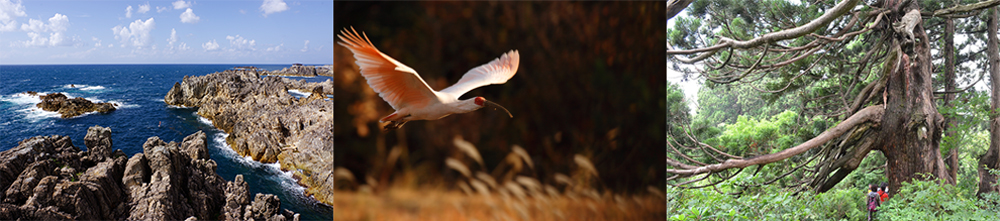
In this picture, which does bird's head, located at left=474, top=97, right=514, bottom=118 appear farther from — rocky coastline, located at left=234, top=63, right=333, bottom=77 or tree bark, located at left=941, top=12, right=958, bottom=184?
rocky coastline, located at left=234, top=63, right=333, bottom=77

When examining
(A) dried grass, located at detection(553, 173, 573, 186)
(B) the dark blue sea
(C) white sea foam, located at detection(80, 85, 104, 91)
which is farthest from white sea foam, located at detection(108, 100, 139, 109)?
(A) dried grass, located at detection(553, 173, 573, 186)

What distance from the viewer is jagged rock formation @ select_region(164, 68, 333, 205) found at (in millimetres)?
10766

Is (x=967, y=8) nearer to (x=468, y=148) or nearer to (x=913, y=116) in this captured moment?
(x=913, y=116)

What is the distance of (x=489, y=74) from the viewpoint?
104 cm

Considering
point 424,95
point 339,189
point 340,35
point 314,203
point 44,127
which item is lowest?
point 314,203

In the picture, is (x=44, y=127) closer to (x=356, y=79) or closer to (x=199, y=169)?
(x=199, y=169)

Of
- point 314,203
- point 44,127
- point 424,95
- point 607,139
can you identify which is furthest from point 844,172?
point 44,127

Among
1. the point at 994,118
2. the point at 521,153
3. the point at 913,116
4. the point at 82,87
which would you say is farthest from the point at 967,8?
the point at 82,87

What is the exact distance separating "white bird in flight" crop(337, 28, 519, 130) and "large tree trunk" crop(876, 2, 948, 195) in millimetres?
4398

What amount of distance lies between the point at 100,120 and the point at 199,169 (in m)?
3.20

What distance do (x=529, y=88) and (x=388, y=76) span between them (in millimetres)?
335

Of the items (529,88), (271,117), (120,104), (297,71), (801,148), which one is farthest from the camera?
(297,71)

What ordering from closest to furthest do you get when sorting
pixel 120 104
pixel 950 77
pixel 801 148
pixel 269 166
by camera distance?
pixel 801 148 < pixel 950 77 < pixel 120 104 < pixel 269 166

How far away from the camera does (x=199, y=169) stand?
8875mm
